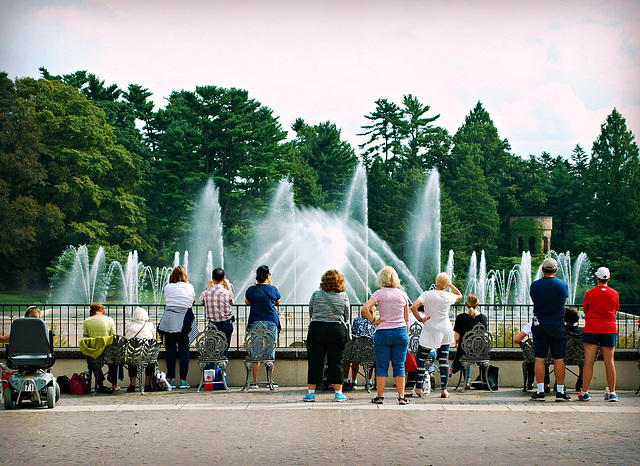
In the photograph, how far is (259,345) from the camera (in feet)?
36.6

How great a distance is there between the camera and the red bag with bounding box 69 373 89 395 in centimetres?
1131

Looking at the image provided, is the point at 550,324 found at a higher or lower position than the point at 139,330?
higher

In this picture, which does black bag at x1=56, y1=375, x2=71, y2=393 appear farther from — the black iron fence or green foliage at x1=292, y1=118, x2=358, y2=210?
green foliage at x1=292, y1=118, x2=358, y2=210

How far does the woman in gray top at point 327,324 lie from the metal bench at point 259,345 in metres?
0.95

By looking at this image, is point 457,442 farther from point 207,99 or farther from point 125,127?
point 125,127

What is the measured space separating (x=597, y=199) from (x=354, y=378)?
2491 inches

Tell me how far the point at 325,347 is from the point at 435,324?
1.56 meters

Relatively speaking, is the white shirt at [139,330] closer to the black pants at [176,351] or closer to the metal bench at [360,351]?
the black pants at [176,351]

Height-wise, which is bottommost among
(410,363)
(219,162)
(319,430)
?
(319,430)

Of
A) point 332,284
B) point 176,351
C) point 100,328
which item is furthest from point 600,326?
point 100,328

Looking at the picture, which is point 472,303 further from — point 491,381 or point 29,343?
point 29,343

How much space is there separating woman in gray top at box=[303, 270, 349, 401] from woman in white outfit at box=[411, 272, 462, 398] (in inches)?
41.0

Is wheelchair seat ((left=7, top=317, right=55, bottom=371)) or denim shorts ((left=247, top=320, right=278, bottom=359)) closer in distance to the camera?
wheelchair seat ((left=7, top=317, right=55, bottom=371))

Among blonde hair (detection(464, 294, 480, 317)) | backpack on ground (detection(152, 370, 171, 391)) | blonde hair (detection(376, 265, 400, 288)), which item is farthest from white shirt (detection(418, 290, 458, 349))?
backpack on ground (detection(152, 370, 171, 391))
